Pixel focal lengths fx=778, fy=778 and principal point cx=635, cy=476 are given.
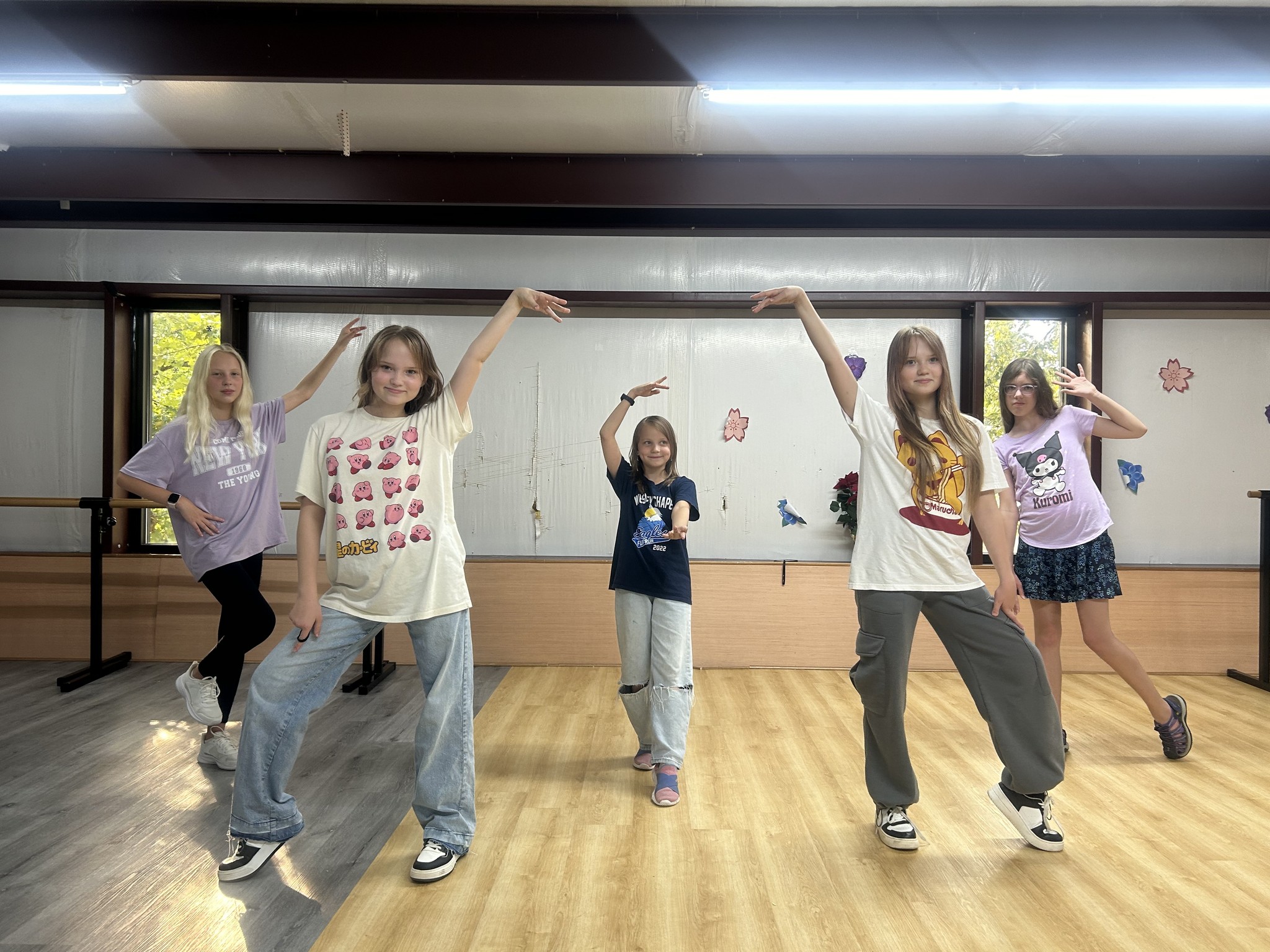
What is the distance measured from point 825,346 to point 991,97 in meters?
1.73

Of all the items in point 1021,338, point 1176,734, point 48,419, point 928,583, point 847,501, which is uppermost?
point 1021,338

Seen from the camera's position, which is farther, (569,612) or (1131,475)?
(1131,475)

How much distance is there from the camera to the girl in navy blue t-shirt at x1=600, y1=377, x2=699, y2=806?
2.43 metres

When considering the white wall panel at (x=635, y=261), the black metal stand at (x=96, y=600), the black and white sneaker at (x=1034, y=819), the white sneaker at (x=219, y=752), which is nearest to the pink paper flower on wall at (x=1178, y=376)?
the white wall panel at (x=635, y=261)

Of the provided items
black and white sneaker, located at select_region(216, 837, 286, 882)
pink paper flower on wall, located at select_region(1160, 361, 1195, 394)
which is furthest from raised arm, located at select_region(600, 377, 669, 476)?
pink paper flower on wall, located at select_region(1160, 361, 1195, 394)

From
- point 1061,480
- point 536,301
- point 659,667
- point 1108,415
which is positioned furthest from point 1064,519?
point 536,301

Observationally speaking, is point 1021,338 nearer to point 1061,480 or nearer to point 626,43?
point 1061,480

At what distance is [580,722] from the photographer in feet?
10.5

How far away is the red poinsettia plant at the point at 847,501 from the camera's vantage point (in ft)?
14.1

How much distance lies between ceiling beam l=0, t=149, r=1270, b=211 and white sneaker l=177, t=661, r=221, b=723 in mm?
2256

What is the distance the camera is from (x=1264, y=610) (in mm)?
3877

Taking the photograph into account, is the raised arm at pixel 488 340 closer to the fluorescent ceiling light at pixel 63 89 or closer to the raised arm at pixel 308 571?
the raised arm at pixel 308 571

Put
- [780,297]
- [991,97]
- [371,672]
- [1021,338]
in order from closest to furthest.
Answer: [780,297] → [991,97] → [371,672] → [1021,338]

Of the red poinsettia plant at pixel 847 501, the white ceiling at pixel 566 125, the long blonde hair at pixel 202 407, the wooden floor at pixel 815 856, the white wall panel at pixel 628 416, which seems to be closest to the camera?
the wooden floor at pixel 815 856
